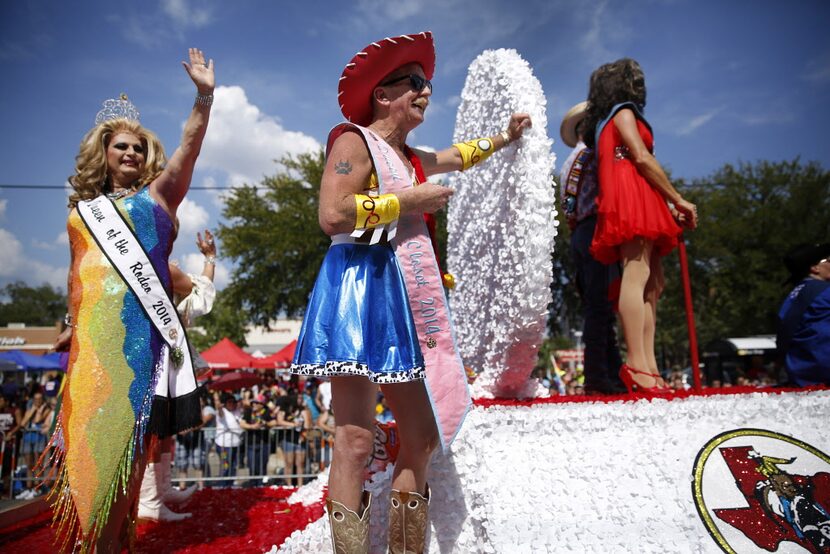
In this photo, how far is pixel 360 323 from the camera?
1.77 meters

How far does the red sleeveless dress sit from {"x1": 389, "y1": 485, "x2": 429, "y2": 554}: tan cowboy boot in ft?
5.98

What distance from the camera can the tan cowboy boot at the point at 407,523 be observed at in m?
1.84

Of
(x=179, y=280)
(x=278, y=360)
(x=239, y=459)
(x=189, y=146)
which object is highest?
(x=189, y=146)

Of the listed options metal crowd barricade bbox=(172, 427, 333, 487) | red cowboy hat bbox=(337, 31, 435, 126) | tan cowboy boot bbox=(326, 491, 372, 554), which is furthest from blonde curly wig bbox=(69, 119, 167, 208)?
metal crowd barricade bbox=(172, 427, 333, 487)

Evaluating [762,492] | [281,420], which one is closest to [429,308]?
[762,492]

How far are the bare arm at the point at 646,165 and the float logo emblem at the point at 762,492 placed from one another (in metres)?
1.21

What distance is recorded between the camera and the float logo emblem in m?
2.02

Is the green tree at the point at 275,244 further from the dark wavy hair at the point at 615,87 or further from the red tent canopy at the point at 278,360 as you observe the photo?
the dark wavy hair at the point at 615,87

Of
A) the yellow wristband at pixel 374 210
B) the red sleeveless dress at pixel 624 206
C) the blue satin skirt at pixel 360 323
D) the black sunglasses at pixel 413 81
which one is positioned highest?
the black sunglasses at pixel 413 81

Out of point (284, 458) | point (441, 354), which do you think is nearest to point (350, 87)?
point (441, 354)

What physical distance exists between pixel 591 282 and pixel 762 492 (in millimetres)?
1679

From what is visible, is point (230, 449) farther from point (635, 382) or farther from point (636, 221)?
point (636, 221)

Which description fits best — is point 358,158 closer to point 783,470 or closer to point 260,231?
point 783,470

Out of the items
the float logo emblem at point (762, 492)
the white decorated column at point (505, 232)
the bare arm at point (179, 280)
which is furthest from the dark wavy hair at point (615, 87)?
the bare arm at point (179, 280)
